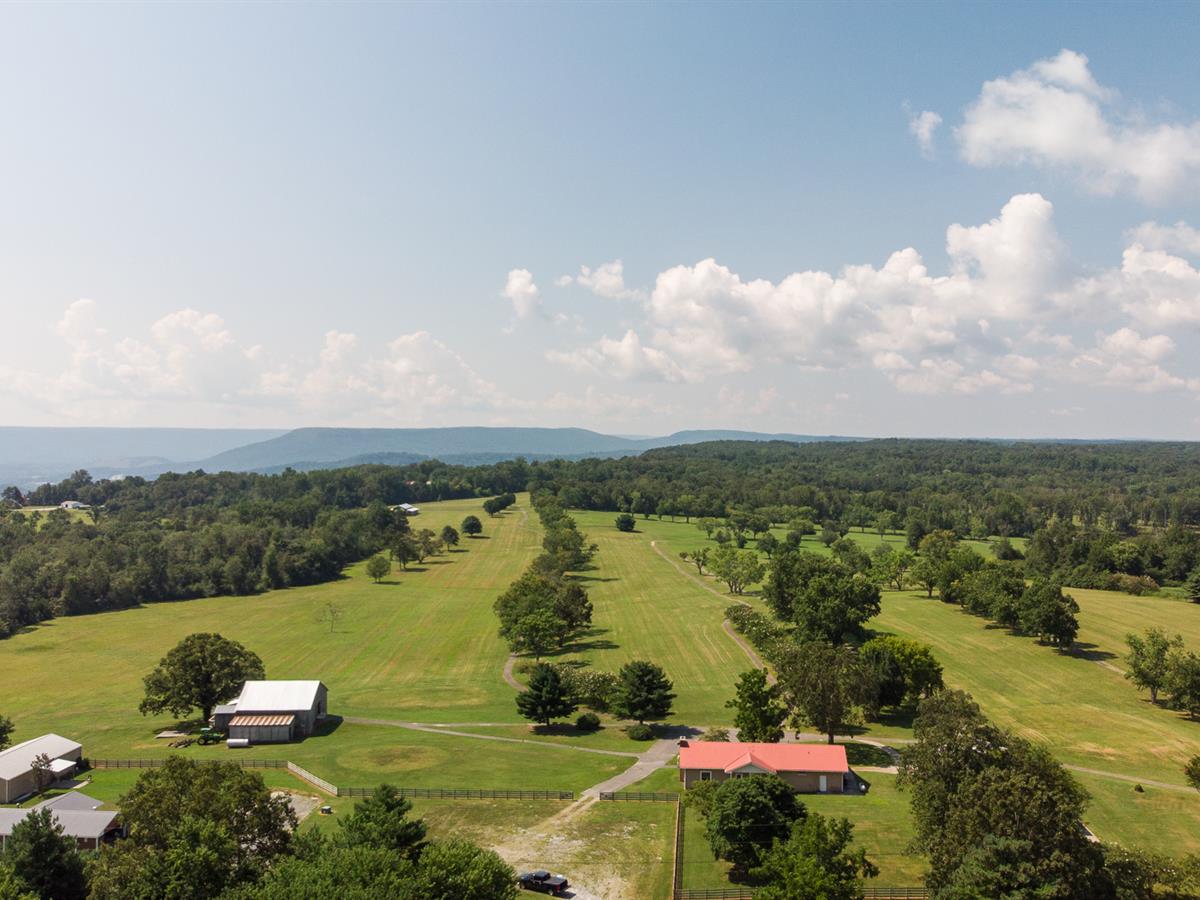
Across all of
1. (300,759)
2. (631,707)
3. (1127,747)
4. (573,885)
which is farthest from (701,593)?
(573,885)

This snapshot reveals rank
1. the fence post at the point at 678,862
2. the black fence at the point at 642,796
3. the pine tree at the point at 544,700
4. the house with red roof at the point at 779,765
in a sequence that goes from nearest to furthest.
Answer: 1. the fence post at the point at 678,862
2. the black fence at the point at 642,796
3. the house with red roof at the point at 779,765
4. the pine tree at the point at 544,700

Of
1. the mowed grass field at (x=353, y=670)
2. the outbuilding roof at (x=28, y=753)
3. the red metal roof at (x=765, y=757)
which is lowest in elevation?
the mowed grass field at (x=353, y=670)

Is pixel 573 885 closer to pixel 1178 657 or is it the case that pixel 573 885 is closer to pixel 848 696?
pixel 848 696

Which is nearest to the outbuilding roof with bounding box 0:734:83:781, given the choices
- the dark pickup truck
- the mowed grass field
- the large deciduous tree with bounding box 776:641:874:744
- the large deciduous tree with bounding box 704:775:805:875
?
the mowed grass field

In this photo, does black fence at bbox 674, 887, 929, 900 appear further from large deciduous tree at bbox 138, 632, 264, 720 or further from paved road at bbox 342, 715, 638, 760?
large deciduous tree at bbox 138, 632, 264, 720

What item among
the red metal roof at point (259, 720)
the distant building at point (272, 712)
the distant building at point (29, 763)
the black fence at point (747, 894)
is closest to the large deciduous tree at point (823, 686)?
the black fence at point (747, 894)

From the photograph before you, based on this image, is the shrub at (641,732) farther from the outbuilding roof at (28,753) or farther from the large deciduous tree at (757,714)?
the outbuilding roof at (28,753)
